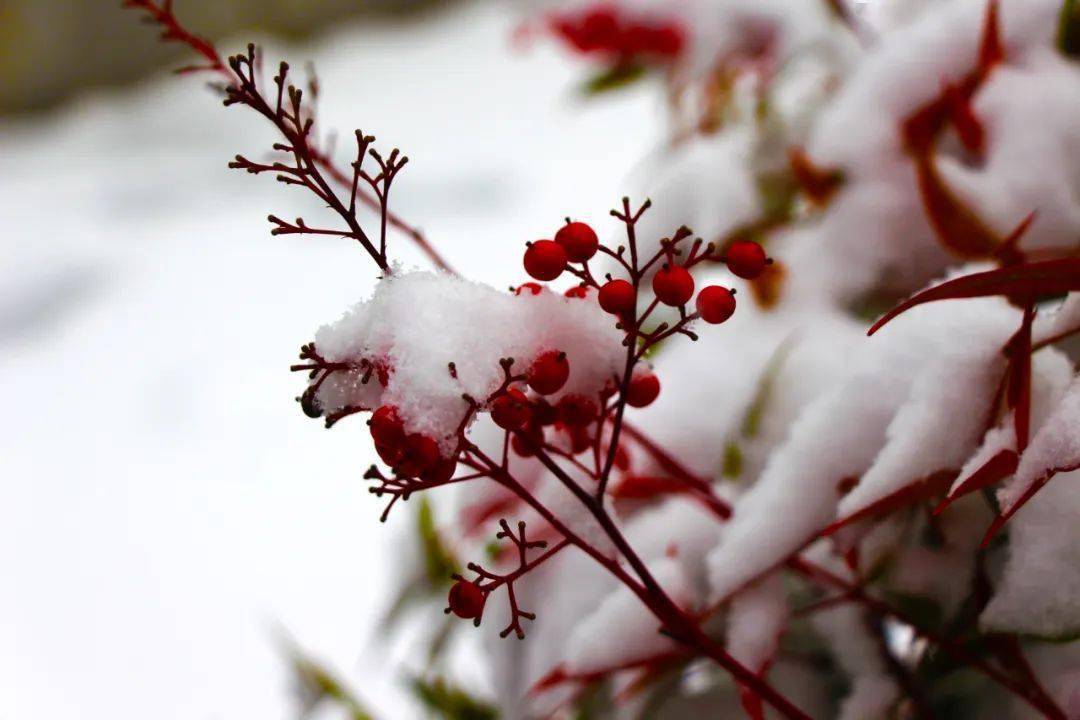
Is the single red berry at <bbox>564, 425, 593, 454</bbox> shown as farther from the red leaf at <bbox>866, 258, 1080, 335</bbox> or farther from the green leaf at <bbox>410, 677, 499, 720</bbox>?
the green leaf at <bbox>410, 677, 499, 720</bbox>

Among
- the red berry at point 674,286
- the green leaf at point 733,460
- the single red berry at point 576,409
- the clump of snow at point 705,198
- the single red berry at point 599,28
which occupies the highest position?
the single red berry at point 599,28

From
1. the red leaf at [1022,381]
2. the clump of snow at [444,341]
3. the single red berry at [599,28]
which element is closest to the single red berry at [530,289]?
the clump of snow at [444,341]

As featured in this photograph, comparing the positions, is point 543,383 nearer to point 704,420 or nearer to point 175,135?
point 704,420

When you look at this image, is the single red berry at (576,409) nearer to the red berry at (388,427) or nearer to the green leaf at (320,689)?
the red berry at (388,427)

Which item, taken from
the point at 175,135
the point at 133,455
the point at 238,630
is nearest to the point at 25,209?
the point at 175,135

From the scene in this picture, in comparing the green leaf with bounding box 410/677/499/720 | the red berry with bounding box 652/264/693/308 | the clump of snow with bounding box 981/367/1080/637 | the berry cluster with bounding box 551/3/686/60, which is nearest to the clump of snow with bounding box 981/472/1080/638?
the clump of snow with bounding box 981/367/1080/637

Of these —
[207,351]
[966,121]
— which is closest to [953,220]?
[966,121]
